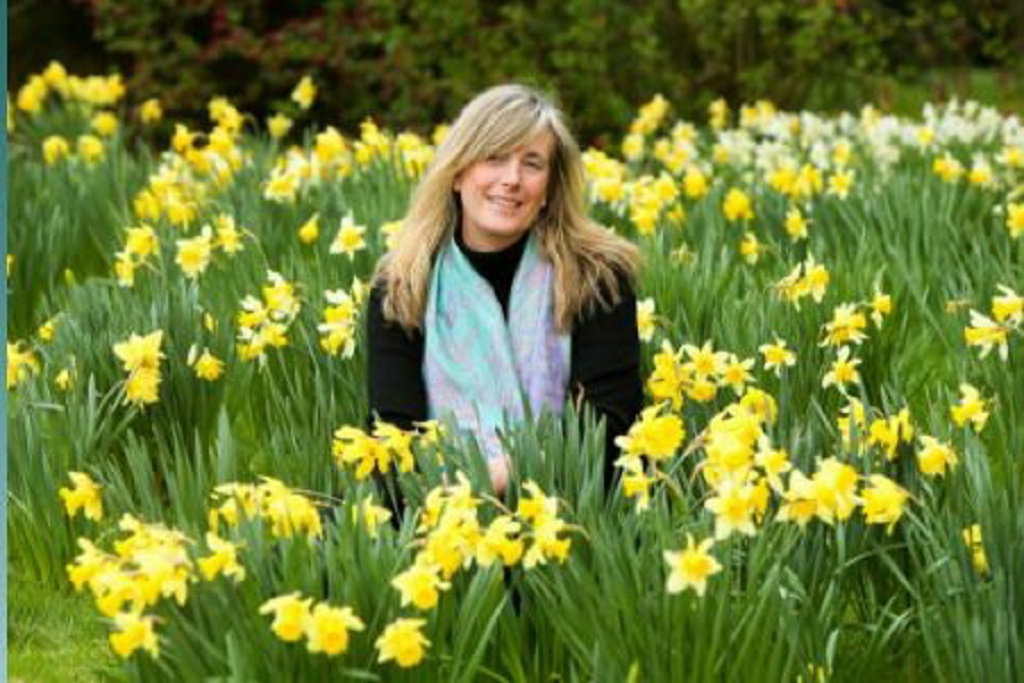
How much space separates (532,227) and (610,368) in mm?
320

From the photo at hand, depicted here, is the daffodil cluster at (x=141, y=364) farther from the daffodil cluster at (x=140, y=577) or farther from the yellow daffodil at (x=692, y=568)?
the yellow daffodil at (x=692, y=568)

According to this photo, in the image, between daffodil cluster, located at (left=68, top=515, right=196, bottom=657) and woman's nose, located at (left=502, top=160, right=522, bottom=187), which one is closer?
daffodil cluster, located at (left=68, top=515, right=196, bottom=657)

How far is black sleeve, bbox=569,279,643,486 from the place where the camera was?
337 cm

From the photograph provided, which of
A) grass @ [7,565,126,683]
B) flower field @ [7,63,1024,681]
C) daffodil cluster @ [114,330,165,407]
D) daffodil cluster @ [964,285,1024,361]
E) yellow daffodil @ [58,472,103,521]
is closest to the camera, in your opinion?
flower field @ [7,63,1024,681]

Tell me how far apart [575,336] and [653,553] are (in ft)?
3.08

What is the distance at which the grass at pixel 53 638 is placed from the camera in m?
3.11

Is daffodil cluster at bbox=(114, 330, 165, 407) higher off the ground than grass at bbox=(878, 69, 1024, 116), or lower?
higher

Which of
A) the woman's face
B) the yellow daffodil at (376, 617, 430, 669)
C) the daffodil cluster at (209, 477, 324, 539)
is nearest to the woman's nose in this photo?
the woman's face

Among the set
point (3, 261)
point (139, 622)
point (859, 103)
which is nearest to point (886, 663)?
point (139, 622)

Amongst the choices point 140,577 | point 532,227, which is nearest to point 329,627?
point 140,577

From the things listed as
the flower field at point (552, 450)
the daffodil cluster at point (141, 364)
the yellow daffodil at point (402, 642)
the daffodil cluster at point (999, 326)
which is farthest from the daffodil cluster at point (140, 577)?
the daffodil cluster at point (999, 326)

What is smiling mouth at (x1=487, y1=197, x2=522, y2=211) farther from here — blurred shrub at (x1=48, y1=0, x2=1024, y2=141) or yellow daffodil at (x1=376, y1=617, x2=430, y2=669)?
blurred shrub at (x1=48, y1=0, x2=1024, y2=141)

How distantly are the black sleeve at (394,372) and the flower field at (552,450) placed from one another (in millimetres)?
52

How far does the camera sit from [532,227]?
354 cm
